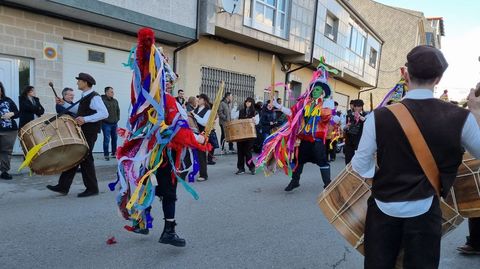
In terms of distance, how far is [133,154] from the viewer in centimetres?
373

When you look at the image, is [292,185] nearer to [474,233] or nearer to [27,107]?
[474,233]

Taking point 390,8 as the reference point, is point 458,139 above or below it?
below

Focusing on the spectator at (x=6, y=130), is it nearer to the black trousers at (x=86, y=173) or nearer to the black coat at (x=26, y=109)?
the black coat at (x=26, y=109)

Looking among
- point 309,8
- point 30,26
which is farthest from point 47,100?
point 309,8

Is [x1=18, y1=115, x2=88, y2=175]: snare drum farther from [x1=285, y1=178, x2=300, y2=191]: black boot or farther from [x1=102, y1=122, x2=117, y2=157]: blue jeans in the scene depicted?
[x1=102, y1=122, x2=117, y2=157]: blue jeans

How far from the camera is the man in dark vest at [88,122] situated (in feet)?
17.7

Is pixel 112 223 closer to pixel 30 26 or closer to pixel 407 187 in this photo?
pixel 407 187

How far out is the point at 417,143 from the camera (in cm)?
197

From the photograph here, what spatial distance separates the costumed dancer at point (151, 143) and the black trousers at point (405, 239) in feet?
6.46

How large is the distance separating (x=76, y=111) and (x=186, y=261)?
3.29m

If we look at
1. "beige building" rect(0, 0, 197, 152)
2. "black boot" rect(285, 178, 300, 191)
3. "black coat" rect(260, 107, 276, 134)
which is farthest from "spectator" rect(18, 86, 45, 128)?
"black coat" rect(260, 107, 276, 134)

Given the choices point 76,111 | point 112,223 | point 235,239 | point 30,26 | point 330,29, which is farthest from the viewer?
point 330,29

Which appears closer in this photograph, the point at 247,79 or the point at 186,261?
the point at 186,261

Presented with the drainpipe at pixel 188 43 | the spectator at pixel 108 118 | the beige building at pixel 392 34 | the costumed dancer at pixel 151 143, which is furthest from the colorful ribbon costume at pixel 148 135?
the beige building at pixel 392 34
